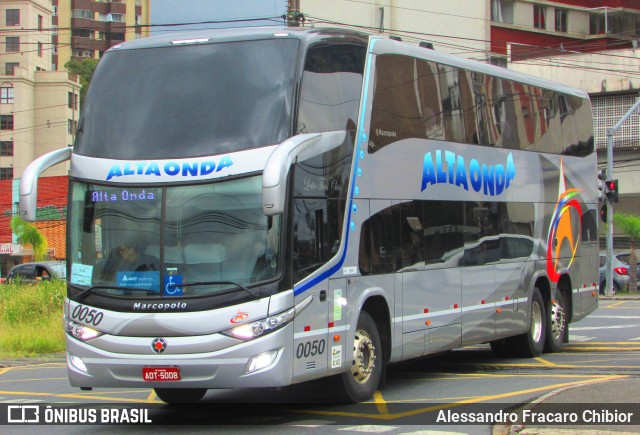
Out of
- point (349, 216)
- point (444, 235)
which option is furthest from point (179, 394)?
point (444, 235)

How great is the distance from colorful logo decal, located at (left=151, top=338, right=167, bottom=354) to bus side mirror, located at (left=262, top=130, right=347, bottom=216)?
1.62 meters

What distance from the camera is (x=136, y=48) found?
11477mm

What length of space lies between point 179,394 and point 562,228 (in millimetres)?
8227

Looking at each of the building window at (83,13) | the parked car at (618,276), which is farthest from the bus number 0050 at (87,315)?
the building window at (83,13)

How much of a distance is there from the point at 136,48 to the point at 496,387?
19.4ft

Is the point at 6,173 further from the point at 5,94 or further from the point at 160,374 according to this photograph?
the point at 160,374

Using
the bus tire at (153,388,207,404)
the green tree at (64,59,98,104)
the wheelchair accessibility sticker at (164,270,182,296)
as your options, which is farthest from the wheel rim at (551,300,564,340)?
the green tree at (64,59,98,104)

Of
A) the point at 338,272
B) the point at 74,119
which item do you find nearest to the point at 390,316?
the point at 338,272

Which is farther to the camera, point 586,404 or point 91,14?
point 91,14

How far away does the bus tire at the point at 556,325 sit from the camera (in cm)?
1734

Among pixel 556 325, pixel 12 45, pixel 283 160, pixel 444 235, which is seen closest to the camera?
pixel 283 160

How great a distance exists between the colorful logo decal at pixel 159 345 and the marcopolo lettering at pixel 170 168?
164 centimetres

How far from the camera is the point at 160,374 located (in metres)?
10.0

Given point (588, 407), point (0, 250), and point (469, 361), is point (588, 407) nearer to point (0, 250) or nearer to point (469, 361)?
point (469, 361)
